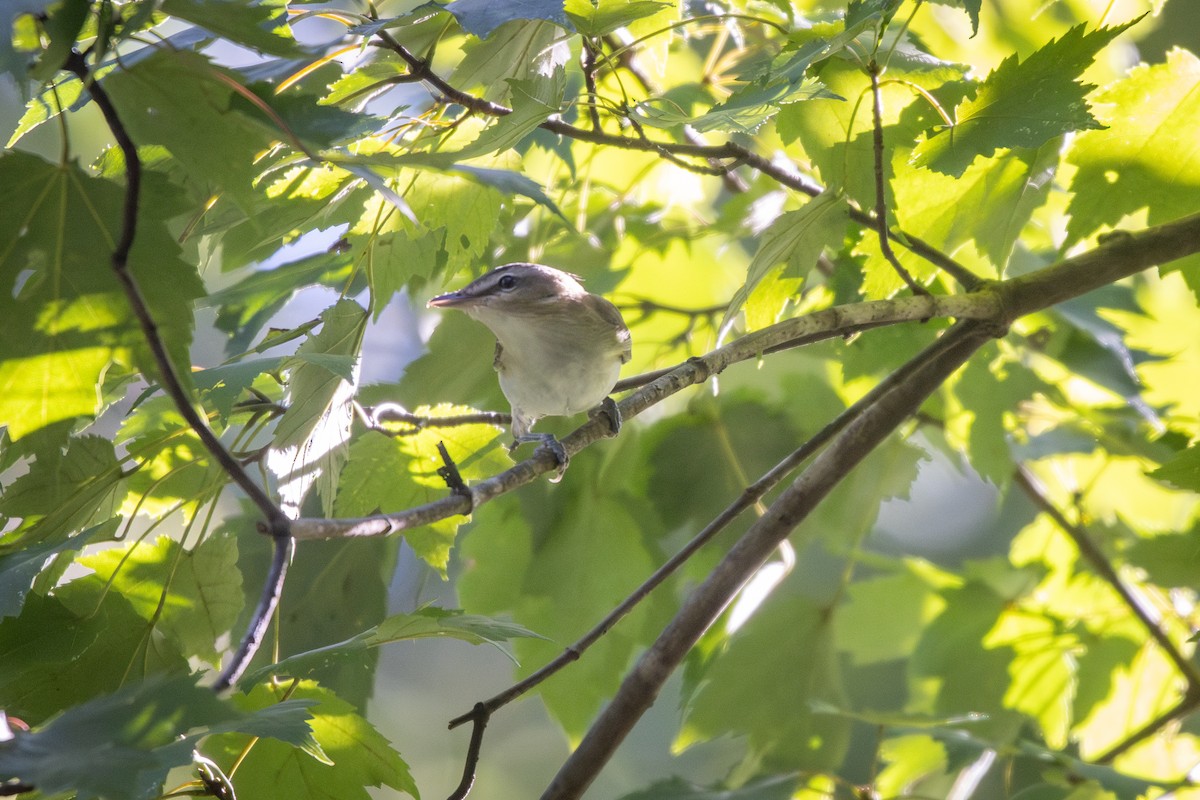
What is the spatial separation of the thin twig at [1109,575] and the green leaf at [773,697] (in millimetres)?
499

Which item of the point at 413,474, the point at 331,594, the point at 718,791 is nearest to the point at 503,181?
the point at 413,474

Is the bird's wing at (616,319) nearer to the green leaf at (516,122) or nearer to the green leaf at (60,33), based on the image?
the green leaf at (516,122)

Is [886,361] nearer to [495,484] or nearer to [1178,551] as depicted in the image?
[1178,551]

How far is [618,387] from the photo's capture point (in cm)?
153

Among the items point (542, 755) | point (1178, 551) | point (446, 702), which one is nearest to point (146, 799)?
point (1178, 551)

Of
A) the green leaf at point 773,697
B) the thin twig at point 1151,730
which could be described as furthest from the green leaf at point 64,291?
the thin twig at point 1151,730

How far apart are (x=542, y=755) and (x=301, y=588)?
4586 millimetres

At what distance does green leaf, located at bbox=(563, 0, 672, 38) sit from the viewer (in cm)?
105

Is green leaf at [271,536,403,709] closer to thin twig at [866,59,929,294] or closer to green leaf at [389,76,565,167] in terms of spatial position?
green leaf at [389,76,565,167]

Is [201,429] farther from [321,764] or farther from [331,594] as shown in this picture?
[331,594]

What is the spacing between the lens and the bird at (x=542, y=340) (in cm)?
160

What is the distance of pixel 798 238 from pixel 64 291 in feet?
2.65

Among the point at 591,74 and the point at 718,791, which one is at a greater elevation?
the point at 591,74

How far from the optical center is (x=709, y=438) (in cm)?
167
